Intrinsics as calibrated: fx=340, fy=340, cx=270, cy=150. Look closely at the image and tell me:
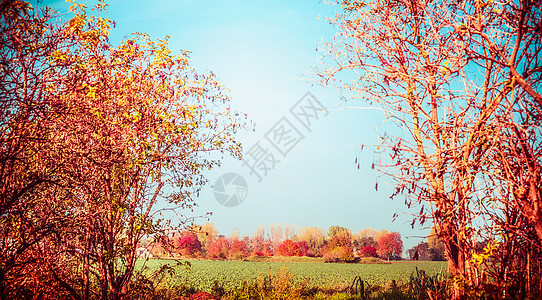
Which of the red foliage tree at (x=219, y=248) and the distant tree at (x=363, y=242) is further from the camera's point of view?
the distant tree at (x=363, y=242)

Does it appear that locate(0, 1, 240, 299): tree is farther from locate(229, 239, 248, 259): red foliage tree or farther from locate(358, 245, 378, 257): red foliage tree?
locate(358, 245, 378, 257): red foliage tree

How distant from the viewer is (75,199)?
677 centimetres

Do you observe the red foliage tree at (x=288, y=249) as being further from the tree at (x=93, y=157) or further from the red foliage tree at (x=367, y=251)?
the tree at (x=93, y=157)

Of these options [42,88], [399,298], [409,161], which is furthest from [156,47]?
[399,298]

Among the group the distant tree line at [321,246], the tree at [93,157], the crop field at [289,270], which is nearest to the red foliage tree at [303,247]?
the distant tree line at [321,246]

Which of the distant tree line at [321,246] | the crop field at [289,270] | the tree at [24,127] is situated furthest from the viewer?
the distant tree line at [321,246]

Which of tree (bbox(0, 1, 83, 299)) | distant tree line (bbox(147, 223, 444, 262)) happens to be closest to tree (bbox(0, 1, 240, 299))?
tree (bbox(0, 1, 83, 299))

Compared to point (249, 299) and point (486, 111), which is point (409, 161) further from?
point (249, 299)

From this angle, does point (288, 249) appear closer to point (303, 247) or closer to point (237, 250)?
point (303, 247)

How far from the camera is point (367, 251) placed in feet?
191

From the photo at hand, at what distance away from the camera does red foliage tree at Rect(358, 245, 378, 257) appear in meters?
57.6

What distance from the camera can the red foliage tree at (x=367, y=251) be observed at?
57.6 metres

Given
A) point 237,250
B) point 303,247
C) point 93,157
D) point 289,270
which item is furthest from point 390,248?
point 93,157

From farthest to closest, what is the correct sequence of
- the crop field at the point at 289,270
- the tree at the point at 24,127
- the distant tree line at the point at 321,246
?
the distant tree line at the point at 321,246 < the crop field at the point at 289,270 < the tree at the point at 24,127
